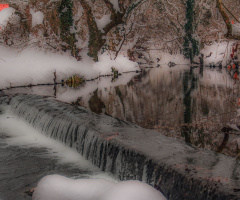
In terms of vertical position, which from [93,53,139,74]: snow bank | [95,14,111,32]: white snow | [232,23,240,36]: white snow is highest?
[95,14,111,32]: white snow

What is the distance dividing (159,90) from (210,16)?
70.9 feet

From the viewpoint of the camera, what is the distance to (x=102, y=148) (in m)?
5.51

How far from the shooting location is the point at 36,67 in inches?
615

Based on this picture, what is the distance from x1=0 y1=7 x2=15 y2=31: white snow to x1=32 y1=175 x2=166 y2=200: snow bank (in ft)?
53.5

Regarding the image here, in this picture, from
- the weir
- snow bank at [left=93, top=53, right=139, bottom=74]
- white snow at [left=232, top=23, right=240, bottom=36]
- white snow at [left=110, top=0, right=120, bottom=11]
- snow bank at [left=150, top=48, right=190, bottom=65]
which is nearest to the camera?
the weir

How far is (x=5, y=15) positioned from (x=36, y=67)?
21.2 feet

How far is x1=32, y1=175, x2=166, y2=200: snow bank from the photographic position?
319 cm

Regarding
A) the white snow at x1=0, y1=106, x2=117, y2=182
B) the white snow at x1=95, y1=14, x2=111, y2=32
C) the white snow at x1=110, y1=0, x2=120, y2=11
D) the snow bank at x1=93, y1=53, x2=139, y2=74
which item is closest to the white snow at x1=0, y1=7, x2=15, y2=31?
the white snow at x1=95, y1=14, x2=111, y2=32

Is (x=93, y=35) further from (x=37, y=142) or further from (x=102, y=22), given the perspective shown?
(x=37, y=142)

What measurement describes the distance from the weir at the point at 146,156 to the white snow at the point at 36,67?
23.1ft

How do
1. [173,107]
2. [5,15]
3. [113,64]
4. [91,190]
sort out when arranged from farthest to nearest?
[113,64], [5,15], [173,107], [91,190]

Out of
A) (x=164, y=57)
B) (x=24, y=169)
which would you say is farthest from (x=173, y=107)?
(x=164, y=57)

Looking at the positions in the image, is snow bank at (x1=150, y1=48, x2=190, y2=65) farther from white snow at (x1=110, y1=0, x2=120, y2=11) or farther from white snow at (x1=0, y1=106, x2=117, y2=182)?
white snow at (x1=0, y1=106, x2=117, y2=182)

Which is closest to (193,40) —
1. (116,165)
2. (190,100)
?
(190,100)
